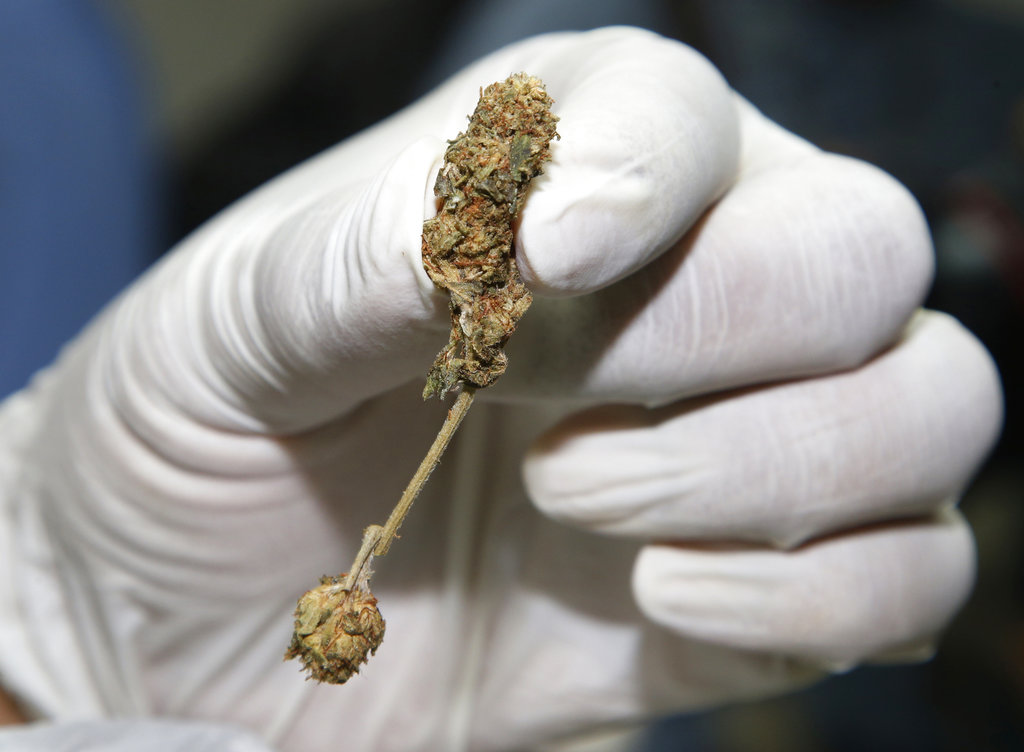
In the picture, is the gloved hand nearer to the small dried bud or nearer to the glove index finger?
the glove index finger

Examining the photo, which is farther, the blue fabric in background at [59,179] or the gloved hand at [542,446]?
the blue fabric in background at [59,179]

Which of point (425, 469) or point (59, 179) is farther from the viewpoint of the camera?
point (59, 179)

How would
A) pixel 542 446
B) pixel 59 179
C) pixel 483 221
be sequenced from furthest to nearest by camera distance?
pixel 59 179, pixel 542 446, pixel 483 221

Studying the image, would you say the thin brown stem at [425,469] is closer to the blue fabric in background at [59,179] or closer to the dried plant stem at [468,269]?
the dried plant stem at [468,269]

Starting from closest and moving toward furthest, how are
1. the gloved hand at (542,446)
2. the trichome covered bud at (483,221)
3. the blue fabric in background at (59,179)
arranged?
the trichome covered bud at (483,221), the gloved hand at (542,446), the blue fabric in background at (59,179)

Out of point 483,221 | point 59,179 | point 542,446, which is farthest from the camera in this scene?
point 59,179

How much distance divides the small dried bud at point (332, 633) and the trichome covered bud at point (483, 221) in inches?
5.4

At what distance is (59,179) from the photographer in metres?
1.55

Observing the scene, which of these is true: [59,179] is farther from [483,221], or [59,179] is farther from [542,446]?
[483,221]

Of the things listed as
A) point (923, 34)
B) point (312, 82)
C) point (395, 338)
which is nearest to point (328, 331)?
point (395, 338)

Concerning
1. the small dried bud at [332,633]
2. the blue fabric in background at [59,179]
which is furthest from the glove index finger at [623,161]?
the blue fabric in background at [59,179]

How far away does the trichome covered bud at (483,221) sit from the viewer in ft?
1.47

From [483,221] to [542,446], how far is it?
0.31m

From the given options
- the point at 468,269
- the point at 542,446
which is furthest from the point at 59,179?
the point at 468,269
